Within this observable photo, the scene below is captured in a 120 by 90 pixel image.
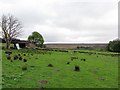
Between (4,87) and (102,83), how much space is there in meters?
8.15

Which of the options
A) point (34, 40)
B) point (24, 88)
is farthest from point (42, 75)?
point (34, 40)

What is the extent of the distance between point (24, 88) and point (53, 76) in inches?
187

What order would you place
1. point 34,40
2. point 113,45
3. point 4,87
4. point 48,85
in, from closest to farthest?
point 4,87
point 48,85
point 113,45
point 34,40

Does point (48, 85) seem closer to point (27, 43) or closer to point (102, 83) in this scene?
point (102, 83)

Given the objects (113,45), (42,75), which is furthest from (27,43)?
(42,75)

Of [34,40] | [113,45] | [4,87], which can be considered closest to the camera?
[4,87]

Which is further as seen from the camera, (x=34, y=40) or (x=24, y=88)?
(x=34, y=40)

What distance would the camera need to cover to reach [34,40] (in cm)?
10106

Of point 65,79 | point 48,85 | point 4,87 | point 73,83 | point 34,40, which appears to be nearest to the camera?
point 4,87

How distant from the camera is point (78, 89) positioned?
51.4 ft

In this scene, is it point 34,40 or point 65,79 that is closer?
point 65,79

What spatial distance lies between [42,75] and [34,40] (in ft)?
271

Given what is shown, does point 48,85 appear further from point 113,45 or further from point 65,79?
point 113,45

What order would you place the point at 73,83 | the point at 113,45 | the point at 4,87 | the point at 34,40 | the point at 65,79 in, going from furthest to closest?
the point at 34,40 → the point at 113,45 → the point at 65,79 → the point at 73,83 → the point at 4,87
